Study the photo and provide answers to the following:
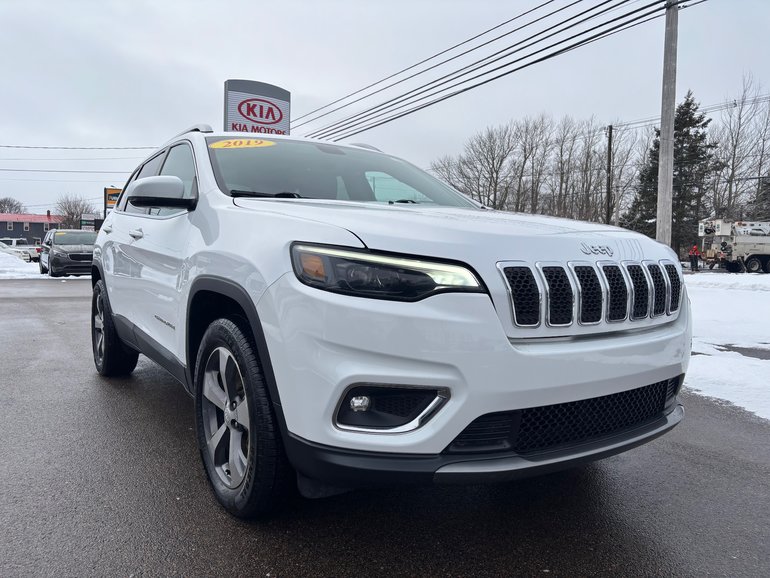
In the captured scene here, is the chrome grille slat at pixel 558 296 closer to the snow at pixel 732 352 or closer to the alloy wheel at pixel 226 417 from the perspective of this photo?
the alloy wheel at pixel 226 417

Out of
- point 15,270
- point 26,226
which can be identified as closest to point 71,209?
point 26,226

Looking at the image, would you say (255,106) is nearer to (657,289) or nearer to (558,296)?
(657,289)

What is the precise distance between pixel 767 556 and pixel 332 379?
1.84m

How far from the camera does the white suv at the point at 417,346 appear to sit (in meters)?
1.79

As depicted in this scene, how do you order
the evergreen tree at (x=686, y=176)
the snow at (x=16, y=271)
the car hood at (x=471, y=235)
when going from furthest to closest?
the evergreen tree at (x=686, y=176) → the snow at (x=16, y=271) → the car hood at (x=471, y=235)

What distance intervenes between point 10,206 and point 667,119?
11940 centimetres

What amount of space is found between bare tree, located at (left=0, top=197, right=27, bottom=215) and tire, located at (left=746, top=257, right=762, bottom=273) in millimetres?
113688

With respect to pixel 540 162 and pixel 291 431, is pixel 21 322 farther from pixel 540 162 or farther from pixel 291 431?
pixel 540 162

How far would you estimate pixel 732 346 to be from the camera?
6680 millimetres

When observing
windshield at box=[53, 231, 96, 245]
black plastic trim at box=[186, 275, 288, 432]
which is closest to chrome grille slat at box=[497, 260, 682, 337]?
black plastic trim at box=[186, 275, 288, 432]

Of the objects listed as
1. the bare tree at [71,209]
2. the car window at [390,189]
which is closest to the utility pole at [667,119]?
the car window at [390,189]

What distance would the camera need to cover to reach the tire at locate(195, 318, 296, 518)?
2074 millimetres

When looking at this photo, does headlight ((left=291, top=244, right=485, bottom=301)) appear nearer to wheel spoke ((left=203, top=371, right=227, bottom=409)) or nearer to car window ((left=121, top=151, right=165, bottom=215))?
wheel spoke ((left=203, top=371, right=227, bottom=409))

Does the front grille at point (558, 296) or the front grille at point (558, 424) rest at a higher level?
the front grille at point (558, 296)
